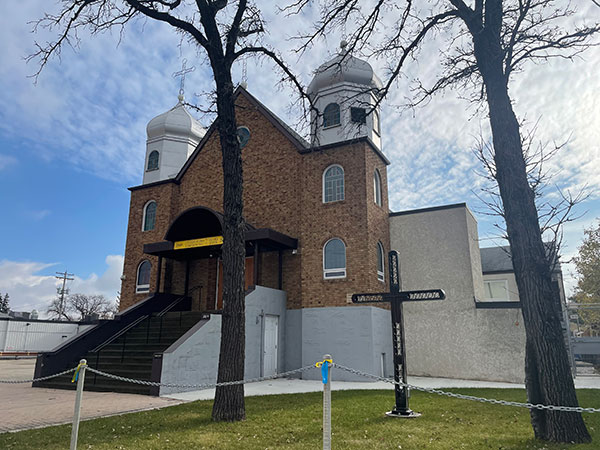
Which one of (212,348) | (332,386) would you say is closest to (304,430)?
(212,348)

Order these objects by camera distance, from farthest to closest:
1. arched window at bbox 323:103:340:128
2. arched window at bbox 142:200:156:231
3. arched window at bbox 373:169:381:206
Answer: arched window at bbox 142:200:156:231 < arched window at bbox 323:103:340:128 < arched window at bbox 373:169:381:206

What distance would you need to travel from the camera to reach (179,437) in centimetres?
605

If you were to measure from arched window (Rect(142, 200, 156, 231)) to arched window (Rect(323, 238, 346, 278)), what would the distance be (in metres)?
8.49

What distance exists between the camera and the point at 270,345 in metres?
15.2

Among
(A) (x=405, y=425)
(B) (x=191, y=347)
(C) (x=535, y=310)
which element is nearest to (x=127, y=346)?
(B) (x=191, y=347)

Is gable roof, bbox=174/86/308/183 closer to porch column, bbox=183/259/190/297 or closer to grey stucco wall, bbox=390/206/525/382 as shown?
porch column, bbox=183/259/190/297

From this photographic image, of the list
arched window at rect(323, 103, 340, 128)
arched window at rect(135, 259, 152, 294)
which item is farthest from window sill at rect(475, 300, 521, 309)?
arched window at rect(135, 259, 152, 294)

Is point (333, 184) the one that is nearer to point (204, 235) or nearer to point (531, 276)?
point (204, 235)

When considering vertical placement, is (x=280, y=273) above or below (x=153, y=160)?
below

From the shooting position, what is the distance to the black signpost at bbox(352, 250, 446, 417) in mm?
7637

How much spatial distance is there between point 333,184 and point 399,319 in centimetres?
885

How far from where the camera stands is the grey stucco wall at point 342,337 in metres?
14.3

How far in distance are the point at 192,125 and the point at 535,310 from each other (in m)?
19.2

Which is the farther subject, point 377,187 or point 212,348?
point 377,187
